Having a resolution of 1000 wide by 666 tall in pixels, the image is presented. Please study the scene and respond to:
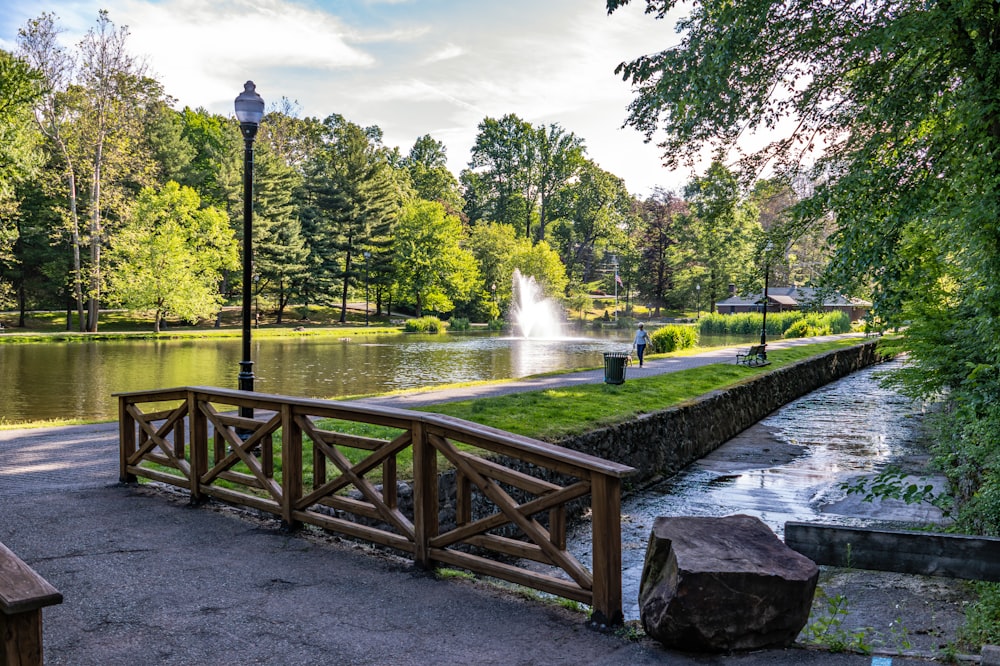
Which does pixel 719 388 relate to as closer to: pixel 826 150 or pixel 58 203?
pixel 826 150

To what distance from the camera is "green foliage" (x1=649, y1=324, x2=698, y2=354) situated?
32062mm

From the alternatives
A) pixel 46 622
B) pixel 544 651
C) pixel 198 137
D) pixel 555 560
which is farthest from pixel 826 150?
pixel 198 137

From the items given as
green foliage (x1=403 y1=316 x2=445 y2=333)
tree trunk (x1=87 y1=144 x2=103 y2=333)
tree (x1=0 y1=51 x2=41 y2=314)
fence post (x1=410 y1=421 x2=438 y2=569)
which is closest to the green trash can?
fence post (x1=410 y1=421 x2=438 y2=569)

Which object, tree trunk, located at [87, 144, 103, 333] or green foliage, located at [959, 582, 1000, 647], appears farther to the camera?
tree trunk, located at [87, 144, 103, 333]

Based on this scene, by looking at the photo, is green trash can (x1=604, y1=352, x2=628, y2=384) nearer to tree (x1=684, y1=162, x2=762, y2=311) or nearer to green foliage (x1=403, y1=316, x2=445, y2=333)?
tree (x1=684, y1=162, x2=762, y2=311)

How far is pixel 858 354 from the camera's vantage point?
37156 millimetres

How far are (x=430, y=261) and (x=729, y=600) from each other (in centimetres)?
6286

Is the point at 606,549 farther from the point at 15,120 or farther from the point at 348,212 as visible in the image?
the point at 348,212

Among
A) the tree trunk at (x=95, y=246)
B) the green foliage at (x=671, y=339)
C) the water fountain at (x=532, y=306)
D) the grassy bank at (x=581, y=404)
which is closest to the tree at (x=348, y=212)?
the water fountain at (x=532, y=306)

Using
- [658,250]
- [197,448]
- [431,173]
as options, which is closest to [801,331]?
[658,250]

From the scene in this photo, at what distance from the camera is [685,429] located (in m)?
14.9

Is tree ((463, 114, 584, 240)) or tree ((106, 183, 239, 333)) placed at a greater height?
tree ((463, 114, 584, 240))

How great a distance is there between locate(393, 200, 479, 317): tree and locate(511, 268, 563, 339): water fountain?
5.61m

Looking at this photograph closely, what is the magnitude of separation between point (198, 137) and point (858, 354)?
6543 cm
